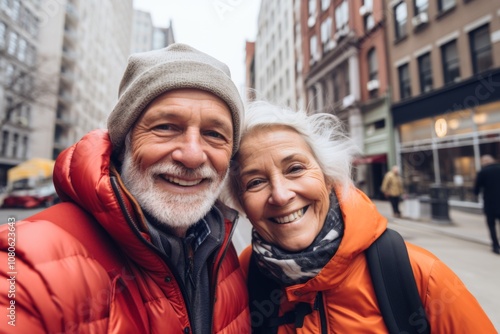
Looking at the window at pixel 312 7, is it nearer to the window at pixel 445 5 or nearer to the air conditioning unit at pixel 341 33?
the air conditioning unit at pixel 341 33

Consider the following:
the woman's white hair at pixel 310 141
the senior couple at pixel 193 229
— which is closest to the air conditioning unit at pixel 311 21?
the woman's white hair at pixel 310 141

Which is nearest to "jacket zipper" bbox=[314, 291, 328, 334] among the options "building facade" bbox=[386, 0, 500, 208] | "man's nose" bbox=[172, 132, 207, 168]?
"man's nose" bbox=[172, 132, 207, 168]

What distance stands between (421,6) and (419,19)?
0.68m

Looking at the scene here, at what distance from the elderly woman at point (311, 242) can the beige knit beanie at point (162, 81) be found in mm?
276

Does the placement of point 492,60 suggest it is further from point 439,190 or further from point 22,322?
point 22,322

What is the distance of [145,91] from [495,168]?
748 centimetres

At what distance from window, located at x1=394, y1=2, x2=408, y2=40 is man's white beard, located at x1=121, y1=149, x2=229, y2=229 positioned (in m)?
18.0

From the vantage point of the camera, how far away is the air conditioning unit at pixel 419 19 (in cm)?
1370

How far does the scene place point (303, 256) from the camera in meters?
1.38

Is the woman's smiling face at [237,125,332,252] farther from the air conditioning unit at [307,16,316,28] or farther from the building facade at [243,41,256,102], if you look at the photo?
the building facade at [243,41,256,102]

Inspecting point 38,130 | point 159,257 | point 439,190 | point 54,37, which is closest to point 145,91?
point 159,257

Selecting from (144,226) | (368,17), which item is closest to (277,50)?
(368,17)

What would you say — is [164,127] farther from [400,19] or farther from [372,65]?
[372,65]

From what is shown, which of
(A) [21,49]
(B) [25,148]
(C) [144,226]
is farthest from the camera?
(B) [25,148]
